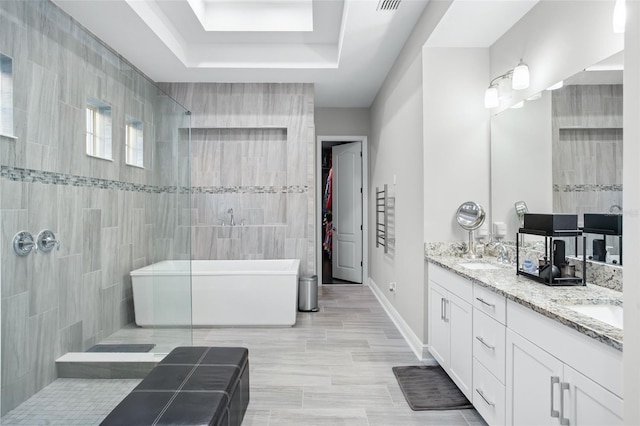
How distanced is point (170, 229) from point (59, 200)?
3.66 ft

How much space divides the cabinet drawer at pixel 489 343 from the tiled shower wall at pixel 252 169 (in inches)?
115

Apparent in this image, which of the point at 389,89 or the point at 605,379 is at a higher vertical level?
the point at 389,89

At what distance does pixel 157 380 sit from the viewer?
1.86 meters

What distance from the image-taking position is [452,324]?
246cm

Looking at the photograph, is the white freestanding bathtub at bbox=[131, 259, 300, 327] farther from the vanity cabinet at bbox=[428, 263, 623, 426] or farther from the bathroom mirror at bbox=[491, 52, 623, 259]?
the bathroom mirror at bbox=[491, 52, 623, 259]

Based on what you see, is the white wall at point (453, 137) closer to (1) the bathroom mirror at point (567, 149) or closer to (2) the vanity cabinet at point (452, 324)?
(1) the bathroom mirror at point (567, 149)

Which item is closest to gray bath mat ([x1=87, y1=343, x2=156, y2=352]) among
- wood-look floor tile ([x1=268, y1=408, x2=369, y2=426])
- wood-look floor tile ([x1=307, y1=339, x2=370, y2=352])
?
wood-look floor tile ([x1=268, y1=408, x2=369, y2=426])

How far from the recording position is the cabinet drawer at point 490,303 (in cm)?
180

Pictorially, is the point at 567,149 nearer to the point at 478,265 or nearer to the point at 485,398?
the point at 478,265

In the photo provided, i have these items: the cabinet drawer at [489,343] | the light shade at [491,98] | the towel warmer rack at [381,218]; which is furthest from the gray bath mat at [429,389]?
the light shade at [491,98]

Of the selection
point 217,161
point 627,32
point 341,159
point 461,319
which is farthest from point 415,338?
point 341,159

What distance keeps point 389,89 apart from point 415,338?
9.20ft

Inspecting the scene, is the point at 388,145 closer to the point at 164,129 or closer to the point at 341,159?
the point at 341,159

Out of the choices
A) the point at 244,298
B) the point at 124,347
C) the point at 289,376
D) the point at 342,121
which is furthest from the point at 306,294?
the point at 342,121
